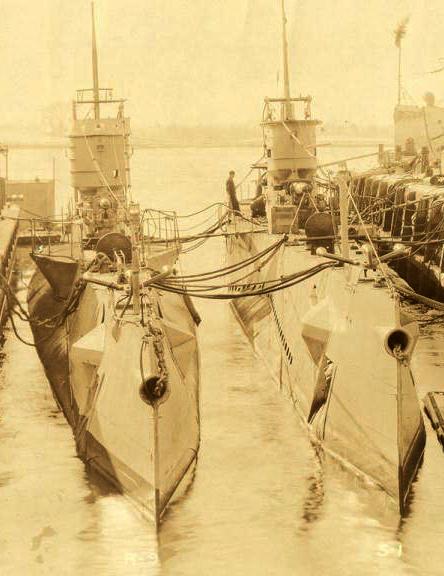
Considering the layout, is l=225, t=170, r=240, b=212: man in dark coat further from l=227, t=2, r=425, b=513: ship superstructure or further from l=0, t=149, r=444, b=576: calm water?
l=0, t=149, r=444, b=576: calm water

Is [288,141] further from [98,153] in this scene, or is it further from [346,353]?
[346,353]

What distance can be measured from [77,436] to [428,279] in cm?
1625

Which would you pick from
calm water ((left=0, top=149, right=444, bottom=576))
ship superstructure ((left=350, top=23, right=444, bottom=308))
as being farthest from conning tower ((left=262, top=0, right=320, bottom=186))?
calm water ((left=0, top=149, right=444, bottom=576))

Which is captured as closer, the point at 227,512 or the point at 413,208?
the point at 227,512

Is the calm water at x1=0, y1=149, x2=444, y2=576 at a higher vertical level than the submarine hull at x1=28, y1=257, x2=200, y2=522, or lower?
lower

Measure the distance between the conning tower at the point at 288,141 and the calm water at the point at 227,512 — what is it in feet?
35.1

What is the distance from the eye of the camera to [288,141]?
31.8 meters

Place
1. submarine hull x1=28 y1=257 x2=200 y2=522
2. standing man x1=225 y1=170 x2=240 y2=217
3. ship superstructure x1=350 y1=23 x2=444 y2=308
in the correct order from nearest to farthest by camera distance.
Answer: submarine hull x1=28 y1=257 x2=200 y2=522
ship superstructure x1=350 y1=23 x2=444 y2=308
standing man x1=225 y1=170 x2=240 y2=217

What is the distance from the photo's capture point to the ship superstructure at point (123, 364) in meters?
15.7

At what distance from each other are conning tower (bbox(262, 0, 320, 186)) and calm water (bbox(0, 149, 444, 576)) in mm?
10687

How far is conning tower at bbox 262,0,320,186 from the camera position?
31.6 meters

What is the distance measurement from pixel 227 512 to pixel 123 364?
2.99m

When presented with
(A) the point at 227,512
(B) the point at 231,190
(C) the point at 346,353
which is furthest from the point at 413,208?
(A) the point at 227,512

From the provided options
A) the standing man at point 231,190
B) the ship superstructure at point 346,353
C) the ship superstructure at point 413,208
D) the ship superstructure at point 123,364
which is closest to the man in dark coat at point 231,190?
the standing man at point 231,190
